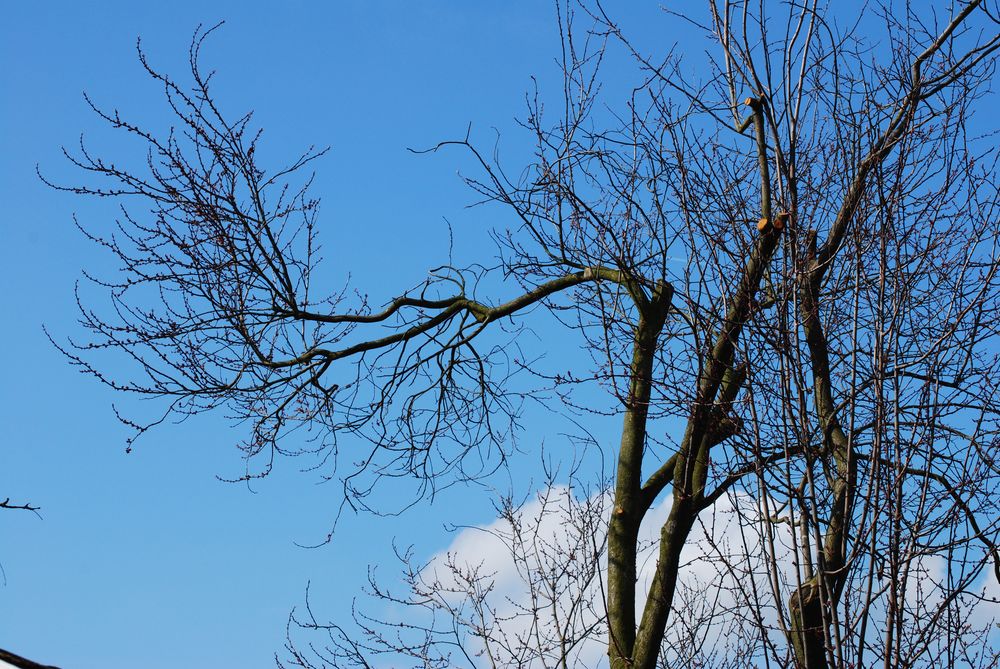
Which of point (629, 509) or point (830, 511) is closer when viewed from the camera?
point (830, 511)

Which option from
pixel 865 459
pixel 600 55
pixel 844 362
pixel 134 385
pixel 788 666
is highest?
pixel 600 55

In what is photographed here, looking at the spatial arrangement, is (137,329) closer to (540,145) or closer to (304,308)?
(304,308)

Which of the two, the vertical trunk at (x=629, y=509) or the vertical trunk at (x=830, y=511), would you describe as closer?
the vertical trunk at (x=830, y=511)

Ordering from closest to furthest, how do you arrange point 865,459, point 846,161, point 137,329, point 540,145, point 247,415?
point 865,459 → point 846,161 → point 540,145 → point 137,329 → point 247,415

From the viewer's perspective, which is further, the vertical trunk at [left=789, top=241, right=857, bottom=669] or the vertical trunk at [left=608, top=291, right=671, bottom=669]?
the vertical trunk at [left=608, top=291, right=671, bottom=669]

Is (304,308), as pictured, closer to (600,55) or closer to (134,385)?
(134,385)

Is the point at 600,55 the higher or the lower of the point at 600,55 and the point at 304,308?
the higher

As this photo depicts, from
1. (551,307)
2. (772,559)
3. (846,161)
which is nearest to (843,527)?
(772,559)

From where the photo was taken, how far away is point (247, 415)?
20.0 feet

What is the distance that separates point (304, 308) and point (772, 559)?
3.37 metres

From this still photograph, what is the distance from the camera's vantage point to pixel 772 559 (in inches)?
139

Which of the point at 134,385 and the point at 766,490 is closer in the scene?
the point at 766,490

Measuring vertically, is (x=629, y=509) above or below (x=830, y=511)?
above

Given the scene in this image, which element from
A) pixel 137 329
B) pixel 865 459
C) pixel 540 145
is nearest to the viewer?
pixel 865 459
